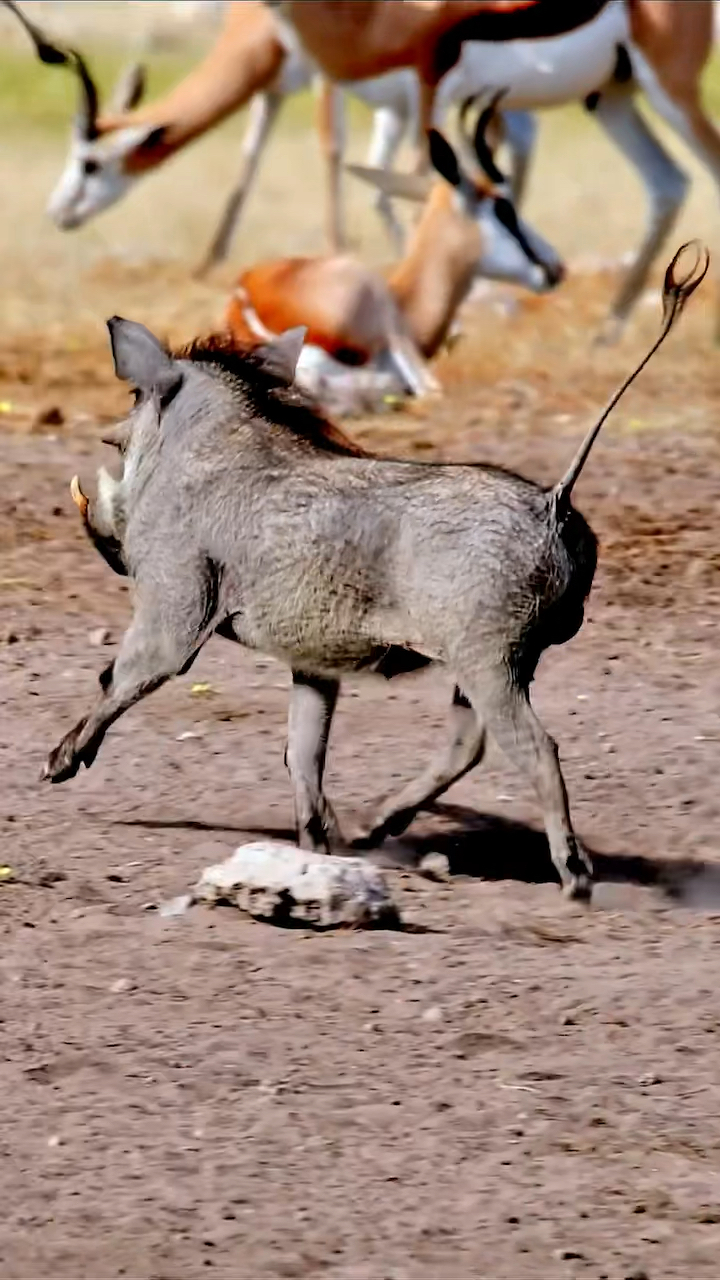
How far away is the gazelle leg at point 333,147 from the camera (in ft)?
42.4

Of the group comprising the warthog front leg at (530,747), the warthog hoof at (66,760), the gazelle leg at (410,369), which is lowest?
the gazelle leg at (410,369)

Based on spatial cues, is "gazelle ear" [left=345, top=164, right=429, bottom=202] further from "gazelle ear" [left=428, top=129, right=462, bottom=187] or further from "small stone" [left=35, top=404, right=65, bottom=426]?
A: "small stone" [left=35, top=404, right=65, bottom=426]

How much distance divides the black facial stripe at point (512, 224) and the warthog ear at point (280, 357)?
619cm

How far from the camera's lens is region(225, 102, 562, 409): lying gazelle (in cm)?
978

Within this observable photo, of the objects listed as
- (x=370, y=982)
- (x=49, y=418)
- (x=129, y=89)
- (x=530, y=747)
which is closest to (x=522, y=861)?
(x=530, y=747)

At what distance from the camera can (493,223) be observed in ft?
36.9

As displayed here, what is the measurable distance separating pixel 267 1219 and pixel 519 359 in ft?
23.8

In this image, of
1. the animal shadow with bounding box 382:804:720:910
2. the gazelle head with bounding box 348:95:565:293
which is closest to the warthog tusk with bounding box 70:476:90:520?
the animal shadow with bounding box 382:804:720:910

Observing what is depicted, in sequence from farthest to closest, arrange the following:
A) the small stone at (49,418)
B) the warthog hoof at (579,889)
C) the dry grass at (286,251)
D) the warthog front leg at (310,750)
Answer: the dry grass at (286,251) < the small stone at (49,418) < the warthog front leg at (310,750) < the warthog hoof at (579,889)

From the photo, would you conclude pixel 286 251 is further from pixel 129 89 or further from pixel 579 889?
pixel 579 889

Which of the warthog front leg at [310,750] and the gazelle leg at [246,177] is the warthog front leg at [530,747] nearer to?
the warthog front leg at [310,750]

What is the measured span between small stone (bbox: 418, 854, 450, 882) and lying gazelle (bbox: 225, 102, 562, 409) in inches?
170

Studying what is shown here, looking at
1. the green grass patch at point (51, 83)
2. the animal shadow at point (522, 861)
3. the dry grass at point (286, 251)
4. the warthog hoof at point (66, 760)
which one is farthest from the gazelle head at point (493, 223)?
the green grass patch at point (51, 83)

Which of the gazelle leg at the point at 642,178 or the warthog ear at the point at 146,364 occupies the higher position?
the warthog ear at the point at 146,364
